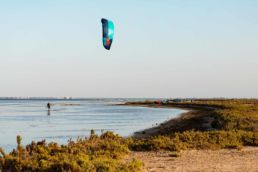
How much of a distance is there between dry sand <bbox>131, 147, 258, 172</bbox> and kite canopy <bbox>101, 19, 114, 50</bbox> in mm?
5409

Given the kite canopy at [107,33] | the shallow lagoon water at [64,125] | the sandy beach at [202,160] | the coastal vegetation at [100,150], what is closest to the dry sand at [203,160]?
the sandy beach at [202,160]

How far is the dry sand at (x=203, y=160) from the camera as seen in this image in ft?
48.3

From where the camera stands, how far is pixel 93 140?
1898cm

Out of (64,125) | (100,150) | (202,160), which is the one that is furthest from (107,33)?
(64,125)

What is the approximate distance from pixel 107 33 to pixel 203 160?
7378 mm

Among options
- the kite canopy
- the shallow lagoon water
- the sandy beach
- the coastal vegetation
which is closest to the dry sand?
the sandy beach

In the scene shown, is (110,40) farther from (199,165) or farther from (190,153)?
(199,165)

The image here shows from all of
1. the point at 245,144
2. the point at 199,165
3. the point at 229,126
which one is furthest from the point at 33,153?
the point at 229,126

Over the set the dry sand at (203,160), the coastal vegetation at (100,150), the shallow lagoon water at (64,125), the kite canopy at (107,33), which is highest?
the kite canopy at (107,33)

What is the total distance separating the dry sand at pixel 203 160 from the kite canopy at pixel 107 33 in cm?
541

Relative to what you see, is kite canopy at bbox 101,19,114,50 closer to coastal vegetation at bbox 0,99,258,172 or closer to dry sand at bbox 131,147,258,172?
coastal vegetation at bbox 0,99,258,172

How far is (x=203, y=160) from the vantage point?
→ 1644 centimetres

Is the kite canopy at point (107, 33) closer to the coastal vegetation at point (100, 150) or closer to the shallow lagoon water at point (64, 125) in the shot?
the coastal vegetation at point (100, 150)

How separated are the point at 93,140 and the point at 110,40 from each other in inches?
190
